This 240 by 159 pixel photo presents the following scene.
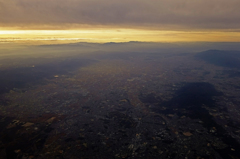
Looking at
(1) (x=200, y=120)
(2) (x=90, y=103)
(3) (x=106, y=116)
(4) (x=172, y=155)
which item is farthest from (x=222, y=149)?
(2) (x=90, y=103)

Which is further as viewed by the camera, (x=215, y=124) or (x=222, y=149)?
(x=215, y=124)

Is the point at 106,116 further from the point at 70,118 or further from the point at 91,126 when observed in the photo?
the point at 70,118

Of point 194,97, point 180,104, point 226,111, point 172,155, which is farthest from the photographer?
point 194,97

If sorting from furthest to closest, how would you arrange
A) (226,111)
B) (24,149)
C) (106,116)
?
1. (226,111)
2. (106,116)
3. (24,149)

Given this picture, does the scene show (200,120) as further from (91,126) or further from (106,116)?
(91,126)

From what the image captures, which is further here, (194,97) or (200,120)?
(194,97)

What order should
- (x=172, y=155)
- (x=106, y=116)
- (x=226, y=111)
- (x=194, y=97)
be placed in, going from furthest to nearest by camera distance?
(x=194, y=97) → (x=226, y=111) → (x=106, y=116) → (x=172, y=155)

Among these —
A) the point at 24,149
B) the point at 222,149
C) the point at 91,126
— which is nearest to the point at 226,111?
the point at 222,149

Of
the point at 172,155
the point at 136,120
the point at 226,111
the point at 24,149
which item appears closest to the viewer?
the point at 172,155
